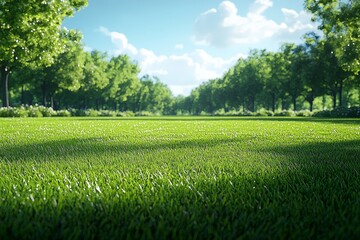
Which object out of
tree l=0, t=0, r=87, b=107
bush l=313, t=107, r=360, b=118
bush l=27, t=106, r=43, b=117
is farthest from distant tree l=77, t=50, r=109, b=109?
bush l=313, t=107, r=360, b=118

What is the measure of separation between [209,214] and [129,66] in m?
88.1

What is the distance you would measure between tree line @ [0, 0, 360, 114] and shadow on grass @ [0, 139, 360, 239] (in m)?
22.0

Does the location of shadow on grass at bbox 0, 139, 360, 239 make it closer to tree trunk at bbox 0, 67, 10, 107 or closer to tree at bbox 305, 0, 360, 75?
tree at bbox 305, 0, 360, 75

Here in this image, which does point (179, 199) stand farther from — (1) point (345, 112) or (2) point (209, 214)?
(1) point (345, 112)

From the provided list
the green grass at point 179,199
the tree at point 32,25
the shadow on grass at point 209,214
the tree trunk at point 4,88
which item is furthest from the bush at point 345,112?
the tree trunk at point 4,88

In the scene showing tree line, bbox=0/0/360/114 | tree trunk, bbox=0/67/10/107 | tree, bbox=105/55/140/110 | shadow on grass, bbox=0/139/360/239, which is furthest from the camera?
tree, bbox=105/55/140/110

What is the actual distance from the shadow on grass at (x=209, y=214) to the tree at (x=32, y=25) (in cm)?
2196

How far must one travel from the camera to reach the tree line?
23.5 m

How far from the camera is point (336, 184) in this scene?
3.07 meters

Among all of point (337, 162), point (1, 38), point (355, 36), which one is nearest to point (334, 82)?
point (355, 36)

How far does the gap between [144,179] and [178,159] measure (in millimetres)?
1427

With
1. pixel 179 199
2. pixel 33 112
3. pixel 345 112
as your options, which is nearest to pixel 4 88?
pixel 33 112

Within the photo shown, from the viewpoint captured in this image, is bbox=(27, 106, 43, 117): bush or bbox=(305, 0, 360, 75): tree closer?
bbox=(305, 0, 360, 75): tree

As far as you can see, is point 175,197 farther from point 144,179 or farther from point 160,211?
point 144,179
